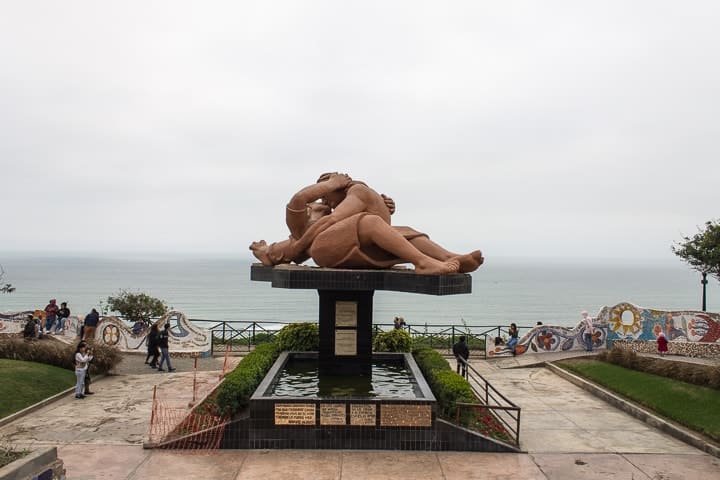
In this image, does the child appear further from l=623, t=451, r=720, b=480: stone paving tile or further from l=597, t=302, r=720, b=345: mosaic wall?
l=623, t=451, r=720, b=480: stone paving tile

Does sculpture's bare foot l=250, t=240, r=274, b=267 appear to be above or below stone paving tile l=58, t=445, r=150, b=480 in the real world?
above

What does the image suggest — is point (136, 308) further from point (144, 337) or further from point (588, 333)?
point (588, 333)

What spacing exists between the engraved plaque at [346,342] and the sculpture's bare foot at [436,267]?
7.69 feet

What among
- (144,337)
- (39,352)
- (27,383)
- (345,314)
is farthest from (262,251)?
(144,337)

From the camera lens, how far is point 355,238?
12508 mm

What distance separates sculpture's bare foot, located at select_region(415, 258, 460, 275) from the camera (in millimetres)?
11625

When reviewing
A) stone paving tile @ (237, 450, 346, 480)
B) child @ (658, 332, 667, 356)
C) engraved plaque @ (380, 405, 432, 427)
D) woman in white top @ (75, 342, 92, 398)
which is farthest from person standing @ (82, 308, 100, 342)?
child @ (658, 332, 667, 356)

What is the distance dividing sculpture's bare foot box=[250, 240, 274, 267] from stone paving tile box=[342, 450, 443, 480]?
218 inches

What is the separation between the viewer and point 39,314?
2119 centimetres

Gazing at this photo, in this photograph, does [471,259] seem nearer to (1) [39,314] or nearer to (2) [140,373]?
(2) [140,373]

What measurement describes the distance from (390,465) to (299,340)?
7039 millimetres

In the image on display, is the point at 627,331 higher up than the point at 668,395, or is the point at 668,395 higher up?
the point at 627,331

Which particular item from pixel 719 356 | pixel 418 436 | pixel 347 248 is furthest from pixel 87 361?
pixel 719 356

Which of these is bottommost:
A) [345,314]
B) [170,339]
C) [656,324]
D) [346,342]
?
[170,339]
